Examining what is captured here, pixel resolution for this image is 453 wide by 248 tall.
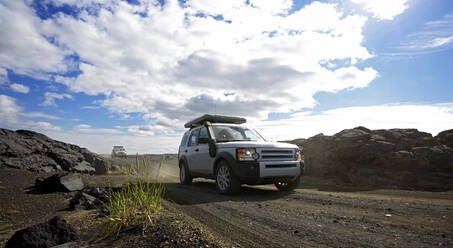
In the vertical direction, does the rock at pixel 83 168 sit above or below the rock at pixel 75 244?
above

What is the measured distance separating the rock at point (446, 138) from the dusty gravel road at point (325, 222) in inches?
237

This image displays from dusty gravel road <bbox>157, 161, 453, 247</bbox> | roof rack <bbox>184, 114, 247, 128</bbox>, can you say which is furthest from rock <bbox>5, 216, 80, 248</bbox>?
roof rack <bbox>184, 114, 247, 128</bbox>

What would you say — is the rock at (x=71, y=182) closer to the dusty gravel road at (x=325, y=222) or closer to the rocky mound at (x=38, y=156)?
the dusty gravel road at (x=325, y=222)

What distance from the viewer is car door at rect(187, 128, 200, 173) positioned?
8.12 meters

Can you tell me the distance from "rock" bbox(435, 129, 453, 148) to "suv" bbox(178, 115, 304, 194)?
22.0 ft

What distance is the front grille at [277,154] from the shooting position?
243 inches

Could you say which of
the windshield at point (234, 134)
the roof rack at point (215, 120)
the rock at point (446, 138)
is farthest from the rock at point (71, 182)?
the rock at point (446, 138)

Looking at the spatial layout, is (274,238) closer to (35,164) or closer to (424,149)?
(424,149)

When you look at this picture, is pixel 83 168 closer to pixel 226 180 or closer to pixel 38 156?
pixel 38 156

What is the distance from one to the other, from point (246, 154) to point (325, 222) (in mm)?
2613

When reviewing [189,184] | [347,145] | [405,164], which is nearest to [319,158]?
[347,145]

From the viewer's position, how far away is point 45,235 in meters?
2.73

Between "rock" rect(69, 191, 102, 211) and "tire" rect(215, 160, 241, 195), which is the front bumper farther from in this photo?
"rock" rect(69, 191, 102, 211)

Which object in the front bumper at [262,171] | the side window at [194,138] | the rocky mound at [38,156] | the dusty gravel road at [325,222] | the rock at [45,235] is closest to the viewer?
the rock at [45,235]
